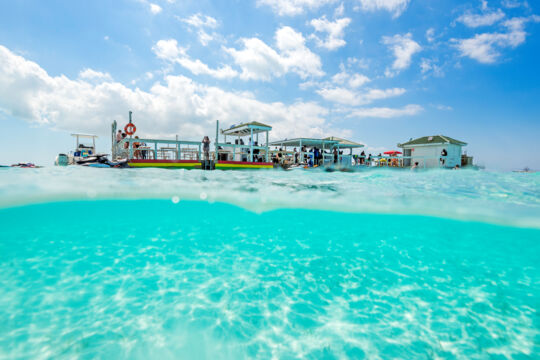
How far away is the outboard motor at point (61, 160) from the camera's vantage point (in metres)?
21.6

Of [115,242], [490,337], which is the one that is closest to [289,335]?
[490,337]

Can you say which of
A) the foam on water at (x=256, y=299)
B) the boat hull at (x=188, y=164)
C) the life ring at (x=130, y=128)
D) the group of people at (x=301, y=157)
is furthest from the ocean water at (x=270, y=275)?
the group of people at (x=301, y=157)

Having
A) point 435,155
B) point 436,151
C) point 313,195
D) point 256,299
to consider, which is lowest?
point 256,299

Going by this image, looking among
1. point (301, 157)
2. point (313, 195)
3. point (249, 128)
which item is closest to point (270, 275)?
point (313, 195)

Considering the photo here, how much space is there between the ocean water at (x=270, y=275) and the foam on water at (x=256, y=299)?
0.10 feet

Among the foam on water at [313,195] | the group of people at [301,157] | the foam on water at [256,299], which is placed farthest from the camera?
the group of people at [301,157]

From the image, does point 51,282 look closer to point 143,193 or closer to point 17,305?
point 17,305

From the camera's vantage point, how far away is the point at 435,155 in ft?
94.8

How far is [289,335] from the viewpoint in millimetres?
3846

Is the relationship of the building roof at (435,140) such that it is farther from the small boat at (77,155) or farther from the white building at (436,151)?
the small boat at (77,155)

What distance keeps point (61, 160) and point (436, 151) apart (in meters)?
40.9

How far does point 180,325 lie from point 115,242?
5.99 meters

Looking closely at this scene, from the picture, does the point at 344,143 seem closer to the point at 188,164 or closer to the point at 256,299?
the point at 188,164

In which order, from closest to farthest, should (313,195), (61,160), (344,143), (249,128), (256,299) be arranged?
(256,299) → (313,195) → (249,128) → (61,160) → (344,143)
